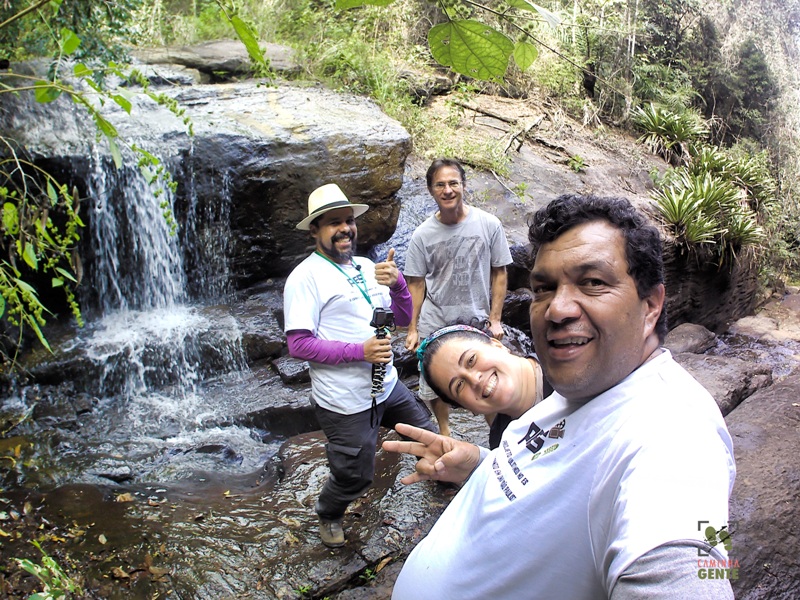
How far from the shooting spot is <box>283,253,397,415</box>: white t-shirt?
323 cm

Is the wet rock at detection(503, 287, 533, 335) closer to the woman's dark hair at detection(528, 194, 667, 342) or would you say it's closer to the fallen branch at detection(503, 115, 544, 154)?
the fallen branch at detection(503, 115, 544, 154)

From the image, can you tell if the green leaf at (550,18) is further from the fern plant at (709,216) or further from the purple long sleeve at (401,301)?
the fern plant at (709,216)

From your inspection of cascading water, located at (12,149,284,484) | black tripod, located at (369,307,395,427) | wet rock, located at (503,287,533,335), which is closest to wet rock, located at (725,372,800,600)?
black tripod, located at (369,307,395,427)

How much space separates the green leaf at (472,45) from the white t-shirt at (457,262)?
3.18 m

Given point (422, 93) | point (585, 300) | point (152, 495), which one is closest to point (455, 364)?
point (585, 300)

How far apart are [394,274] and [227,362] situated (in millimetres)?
3337

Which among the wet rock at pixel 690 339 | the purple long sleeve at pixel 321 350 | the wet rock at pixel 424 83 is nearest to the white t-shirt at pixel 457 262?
the purple long sleeve at pixel 321 350

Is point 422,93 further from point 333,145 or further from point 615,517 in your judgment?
point 615,517

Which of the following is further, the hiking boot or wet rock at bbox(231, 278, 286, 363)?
wet rock at bbox(231, 278, 286, 363)

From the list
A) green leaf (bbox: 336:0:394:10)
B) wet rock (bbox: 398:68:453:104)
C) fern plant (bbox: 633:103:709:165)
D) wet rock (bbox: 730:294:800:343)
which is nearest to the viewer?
green leaf (bbox: 336:0:394:10)

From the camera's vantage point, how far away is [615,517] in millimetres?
951

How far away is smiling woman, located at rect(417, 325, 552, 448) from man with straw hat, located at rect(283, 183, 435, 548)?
1.08 meters

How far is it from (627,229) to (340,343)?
2.12 meters

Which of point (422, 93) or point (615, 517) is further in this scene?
point (422, 93)
